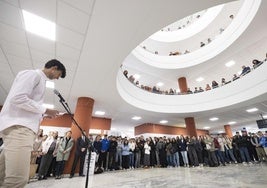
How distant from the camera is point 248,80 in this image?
773 cm

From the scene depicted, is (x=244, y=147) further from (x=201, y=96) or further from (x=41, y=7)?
(x=41, y=7)

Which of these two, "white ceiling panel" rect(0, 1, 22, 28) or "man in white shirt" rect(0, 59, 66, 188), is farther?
"white ceiling panel" rect(0, 1, 22, 28)

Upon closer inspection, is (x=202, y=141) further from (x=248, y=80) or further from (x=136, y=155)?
(x=248, y=80)

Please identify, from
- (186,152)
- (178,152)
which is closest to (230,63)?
(186,152)

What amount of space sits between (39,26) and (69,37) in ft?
2.13

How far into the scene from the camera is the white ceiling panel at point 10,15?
284 centimetres

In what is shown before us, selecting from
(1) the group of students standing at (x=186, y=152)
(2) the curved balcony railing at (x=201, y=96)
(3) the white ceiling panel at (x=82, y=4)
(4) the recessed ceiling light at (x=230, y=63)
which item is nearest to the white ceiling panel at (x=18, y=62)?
(3) the white ceiling panel at (x=82, y=4)

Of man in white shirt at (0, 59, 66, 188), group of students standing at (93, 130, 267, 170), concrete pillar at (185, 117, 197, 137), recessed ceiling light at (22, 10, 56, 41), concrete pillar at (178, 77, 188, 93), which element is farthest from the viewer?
concrete pillar at (178, 77, 188, 93)

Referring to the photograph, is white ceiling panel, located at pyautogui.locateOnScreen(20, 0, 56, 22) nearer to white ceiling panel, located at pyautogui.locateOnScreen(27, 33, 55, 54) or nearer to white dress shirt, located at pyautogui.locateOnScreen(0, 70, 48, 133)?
white ceiling panel, located at pyautogui.locateOnScreen(27, 33, 55, 54)

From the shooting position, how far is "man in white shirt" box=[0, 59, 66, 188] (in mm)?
926

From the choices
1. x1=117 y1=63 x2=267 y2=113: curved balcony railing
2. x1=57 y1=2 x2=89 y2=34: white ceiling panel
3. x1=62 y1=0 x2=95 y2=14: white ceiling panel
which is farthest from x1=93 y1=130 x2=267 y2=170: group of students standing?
x1=62 y1=0 x2=95 y2=14: white ceiling panel

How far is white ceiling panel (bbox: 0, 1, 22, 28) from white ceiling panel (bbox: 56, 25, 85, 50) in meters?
0.77

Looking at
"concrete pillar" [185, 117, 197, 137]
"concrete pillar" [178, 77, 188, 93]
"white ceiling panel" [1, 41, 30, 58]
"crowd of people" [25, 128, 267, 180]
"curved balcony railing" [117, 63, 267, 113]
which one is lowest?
"crowd of people" [25, 128, 267, 180]

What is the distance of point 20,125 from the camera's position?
3.47 ft
